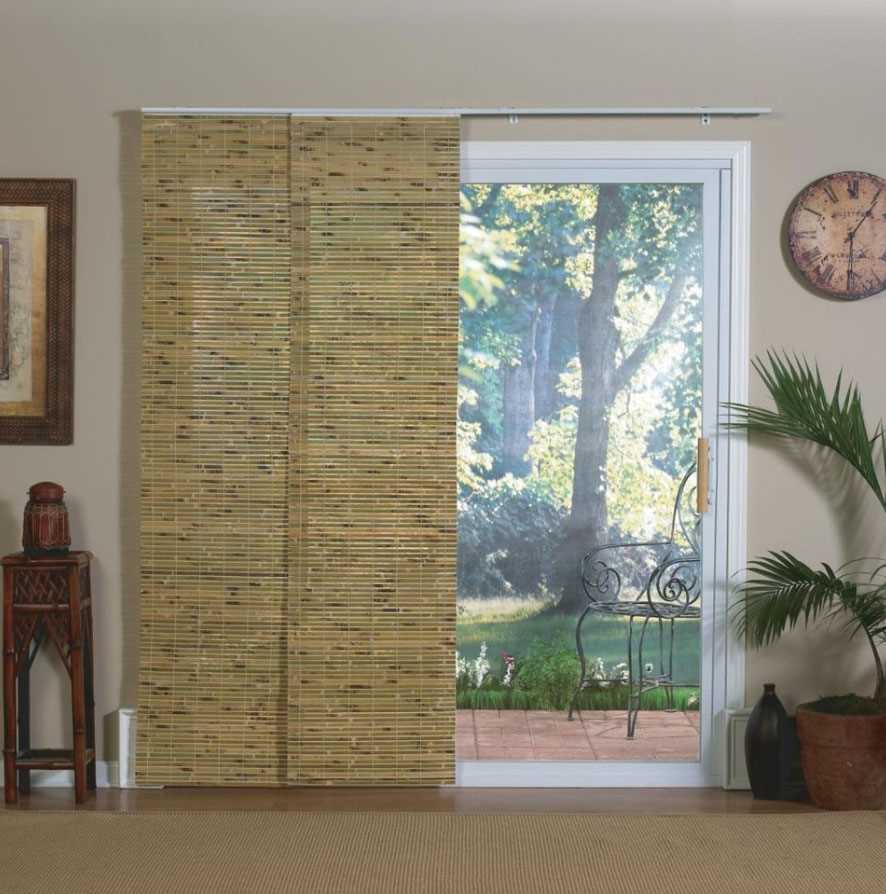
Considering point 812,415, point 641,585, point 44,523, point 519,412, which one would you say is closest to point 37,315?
point 44,523

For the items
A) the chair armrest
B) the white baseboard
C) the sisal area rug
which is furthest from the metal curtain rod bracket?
the sisal area rug

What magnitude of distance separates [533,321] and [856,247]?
3.59 feet

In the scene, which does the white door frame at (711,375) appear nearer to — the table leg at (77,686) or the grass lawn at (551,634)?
the grass lawn at (551,634)

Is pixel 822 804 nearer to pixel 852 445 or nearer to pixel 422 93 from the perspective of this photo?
pixel 852 445

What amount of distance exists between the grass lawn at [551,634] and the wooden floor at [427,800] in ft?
1.35

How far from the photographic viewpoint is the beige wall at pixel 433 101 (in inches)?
148

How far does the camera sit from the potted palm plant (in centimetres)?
345

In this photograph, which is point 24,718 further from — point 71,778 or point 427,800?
point 427,800

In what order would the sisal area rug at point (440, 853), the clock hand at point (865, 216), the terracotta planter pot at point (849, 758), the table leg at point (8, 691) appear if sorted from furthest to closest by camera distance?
1. the clock hand at point (865, 216)
2. the table leg at point (8, 691)
3. the terracotta planter pot at point (849, 758)
4. the sisal area rug at point (440, 853)

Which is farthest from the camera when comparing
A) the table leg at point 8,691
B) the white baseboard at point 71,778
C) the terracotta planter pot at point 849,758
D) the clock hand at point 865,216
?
the white baseboard at point 71,778

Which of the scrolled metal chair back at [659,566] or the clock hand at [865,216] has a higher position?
the clock hand at [865,216]

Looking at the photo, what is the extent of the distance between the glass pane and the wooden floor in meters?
0.16

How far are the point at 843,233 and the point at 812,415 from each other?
25.3 inches

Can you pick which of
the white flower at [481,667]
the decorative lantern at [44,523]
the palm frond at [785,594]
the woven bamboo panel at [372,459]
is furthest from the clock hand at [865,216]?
the decorative lantern at [44,523]
